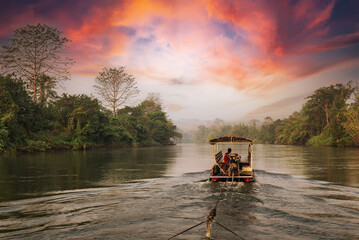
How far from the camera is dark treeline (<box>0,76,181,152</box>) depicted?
32.7 meters

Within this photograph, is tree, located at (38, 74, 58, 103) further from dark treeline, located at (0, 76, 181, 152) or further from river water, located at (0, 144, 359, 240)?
river water, located at (0, 144, 359, 240)

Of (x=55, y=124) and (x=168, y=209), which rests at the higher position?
(x=55, y=124)

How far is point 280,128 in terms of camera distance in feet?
320

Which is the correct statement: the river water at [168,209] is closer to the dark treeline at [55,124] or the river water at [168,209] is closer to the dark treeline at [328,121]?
the dark treeline at [55,124]

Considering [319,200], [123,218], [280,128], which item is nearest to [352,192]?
[319,200]

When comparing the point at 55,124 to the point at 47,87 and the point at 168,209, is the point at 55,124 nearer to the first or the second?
the point at 47,87

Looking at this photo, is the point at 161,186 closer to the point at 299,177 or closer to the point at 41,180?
the point at 41,180

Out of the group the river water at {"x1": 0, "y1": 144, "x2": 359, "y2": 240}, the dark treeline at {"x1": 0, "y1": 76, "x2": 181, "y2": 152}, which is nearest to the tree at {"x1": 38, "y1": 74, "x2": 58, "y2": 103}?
the dark treeline at {"x1": 0, "y1": 76, "x2": 181, "y2": 152}

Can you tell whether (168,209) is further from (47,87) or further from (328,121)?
(328,121)

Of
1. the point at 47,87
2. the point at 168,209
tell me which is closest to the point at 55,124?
the point at 47,87

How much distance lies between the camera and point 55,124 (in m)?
43.7

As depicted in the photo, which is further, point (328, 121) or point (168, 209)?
point (328, 121)

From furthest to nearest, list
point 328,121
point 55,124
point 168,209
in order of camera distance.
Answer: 1. point 328,121
2. point 55,124
3. point 168,209

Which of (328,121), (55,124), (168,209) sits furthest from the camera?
(328,121)
